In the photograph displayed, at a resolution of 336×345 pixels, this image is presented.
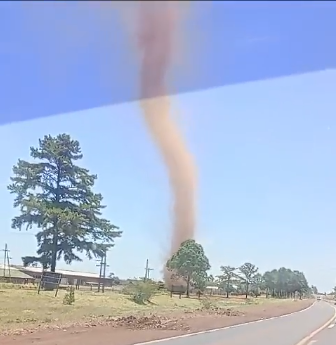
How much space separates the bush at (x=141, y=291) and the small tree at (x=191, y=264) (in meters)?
32.8

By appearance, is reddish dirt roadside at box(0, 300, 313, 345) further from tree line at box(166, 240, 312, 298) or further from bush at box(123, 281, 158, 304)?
tree line at box(166, 240, 312, 298)

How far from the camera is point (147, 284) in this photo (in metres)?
45.5

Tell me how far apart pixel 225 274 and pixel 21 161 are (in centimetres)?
6815

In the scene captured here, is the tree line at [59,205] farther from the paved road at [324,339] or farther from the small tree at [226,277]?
the small tree at [226,277]

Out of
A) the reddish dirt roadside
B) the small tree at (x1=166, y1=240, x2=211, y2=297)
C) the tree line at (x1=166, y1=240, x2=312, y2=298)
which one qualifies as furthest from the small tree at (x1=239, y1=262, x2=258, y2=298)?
the reddish dirt roadside

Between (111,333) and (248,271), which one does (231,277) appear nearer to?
(248,271)

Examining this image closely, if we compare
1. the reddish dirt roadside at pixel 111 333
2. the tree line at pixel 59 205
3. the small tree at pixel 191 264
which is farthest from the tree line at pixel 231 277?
the reddish dirt roadside at pixel 111 333

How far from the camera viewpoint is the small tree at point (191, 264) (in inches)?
3130

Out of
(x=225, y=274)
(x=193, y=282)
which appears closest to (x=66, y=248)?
(x=193, y=282)

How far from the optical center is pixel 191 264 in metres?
79.7

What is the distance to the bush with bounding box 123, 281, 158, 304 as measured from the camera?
4484 cm

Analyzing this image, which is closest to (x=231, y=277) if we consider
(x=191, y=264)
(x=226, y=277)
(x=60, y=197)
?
(x=226, y=277)

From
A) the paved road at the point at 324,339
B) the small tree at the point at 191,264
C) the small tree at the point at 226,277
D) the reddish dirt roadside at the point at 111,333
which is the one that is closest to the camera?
the reddish dirt roadside at the point at 111,333

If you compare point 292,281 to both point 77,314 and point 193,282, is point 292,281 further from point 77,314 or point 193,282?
point 77,314
